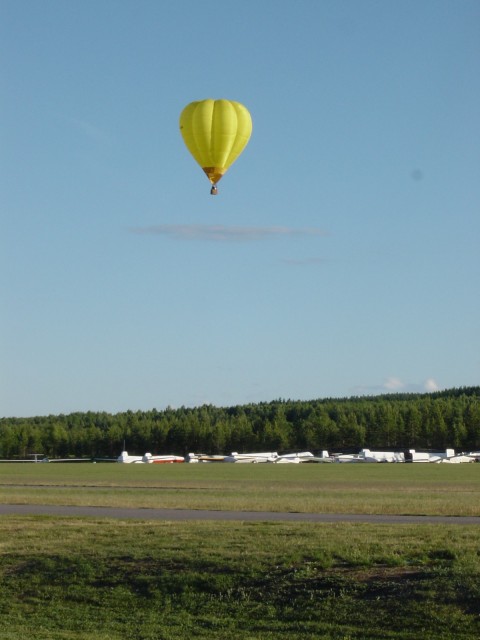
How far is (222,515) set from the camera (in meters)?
32.0

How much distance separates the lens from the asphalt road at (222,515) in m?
29.6

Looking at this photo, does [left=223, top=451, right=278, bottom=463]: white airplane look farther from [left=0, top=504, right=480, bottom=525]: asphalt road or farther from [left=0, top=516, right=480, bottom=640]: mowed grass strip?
[left=0, top=516, right=480, bottom=640]: mowed grass strip

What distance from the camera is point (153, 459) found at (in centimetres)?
14512

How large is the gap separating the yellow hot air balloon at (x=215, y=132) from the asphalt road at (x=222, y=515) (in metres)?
12.1

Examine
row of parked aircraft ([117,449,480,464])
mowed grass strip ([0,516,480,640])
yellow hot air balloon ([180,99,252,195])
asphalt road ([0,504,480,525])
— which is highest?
yellow hot air balloon ([180,99,252,195])

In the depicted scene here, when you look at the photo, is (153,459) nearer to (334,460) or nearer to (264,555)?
(334,460)

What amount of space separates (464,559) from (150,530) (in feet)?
30.5

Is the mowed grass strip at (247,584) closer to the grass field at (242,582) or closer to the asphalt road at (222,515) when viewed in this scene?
the grass field at (242,582)

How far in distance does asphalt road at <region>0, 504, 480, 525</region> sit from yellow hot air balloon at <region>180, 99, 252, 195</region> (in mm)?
12121

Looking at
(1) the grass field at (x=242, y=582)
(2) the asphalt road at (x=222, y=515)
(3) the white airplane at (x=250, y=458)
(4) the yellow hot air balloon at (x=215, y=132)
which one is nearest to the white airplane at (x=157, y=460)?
(3) the white airplane at (x=250, y=458)

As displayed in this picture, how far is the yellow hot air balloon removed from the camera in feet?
122

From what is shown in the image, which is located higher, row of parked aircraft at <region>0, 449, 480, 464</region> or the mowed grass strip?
row of parked aircraft at <region>0, 449, 480, 464</region>

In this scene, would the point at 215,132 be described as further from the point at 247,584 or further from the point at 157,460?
the point at 157,460

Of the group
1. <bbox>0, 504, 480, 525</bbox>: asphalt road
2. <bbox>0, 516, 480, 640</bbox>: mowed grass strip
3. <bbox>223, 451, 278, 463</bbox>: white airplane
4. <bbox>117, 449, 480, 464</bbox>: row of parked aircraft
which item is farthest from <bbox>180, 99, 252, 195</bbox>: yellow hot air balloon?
<bbox>223, 451, 278, 463</bbox>: white airplane
